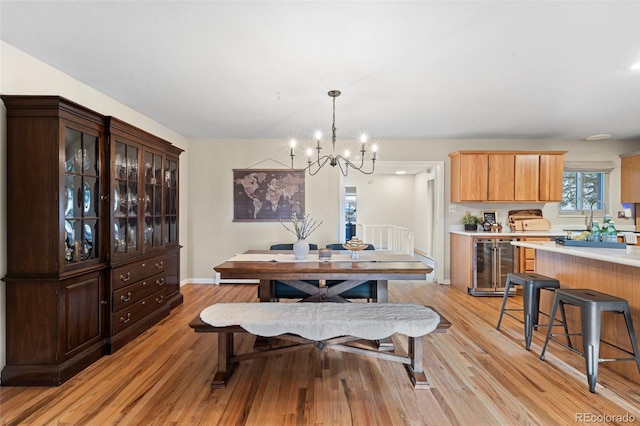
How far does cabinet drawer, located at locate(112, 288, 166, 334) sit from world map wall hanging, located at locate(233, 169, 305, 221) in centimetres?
203

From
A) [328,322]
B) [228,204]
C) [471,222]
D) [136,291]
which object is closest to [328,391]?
[328,322]

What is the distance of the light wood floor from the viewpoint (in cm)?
189

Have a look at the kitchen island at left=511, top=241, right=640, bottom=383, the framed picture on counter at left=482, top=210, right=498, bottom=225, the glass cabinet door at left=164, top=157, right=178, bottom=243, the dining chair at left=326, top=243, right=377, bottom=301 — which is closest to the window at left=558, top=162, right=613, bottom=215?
the framed picture on counter at left=482, top=210, right=498, bottom=225

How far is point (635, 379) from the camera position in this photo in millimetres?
2273

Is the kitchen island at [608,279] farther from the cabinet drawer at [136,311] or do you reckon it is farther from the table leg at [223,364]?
the cabinet drawer at [136,311]

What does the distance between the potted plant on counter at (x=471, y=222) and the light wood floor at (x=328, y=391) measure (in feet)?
7.83

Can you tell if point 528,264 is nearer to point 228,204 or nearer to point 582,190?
point 582,190

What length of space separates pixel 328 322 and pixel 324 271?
1.64 feet

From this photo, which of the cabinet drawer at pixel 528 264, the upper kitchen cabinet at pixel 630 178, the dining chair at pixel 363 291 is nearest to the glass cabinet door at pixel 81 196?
the dining chair at pixel 363 291

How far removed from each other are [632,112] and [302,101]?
3990 mm

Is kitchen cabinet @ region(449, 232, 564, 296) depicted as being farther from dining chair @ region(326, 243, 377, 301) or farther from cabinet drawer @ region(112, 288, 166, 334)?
cabinet drawer @ region(112, 288, 166, 334)

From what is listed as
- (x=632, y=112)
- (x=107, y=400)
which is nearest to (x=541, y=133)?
(x=632, y=112)

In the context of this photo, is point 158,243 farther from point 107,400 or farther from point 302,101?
point 302,101

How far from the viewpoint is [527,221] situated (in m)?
5.15
